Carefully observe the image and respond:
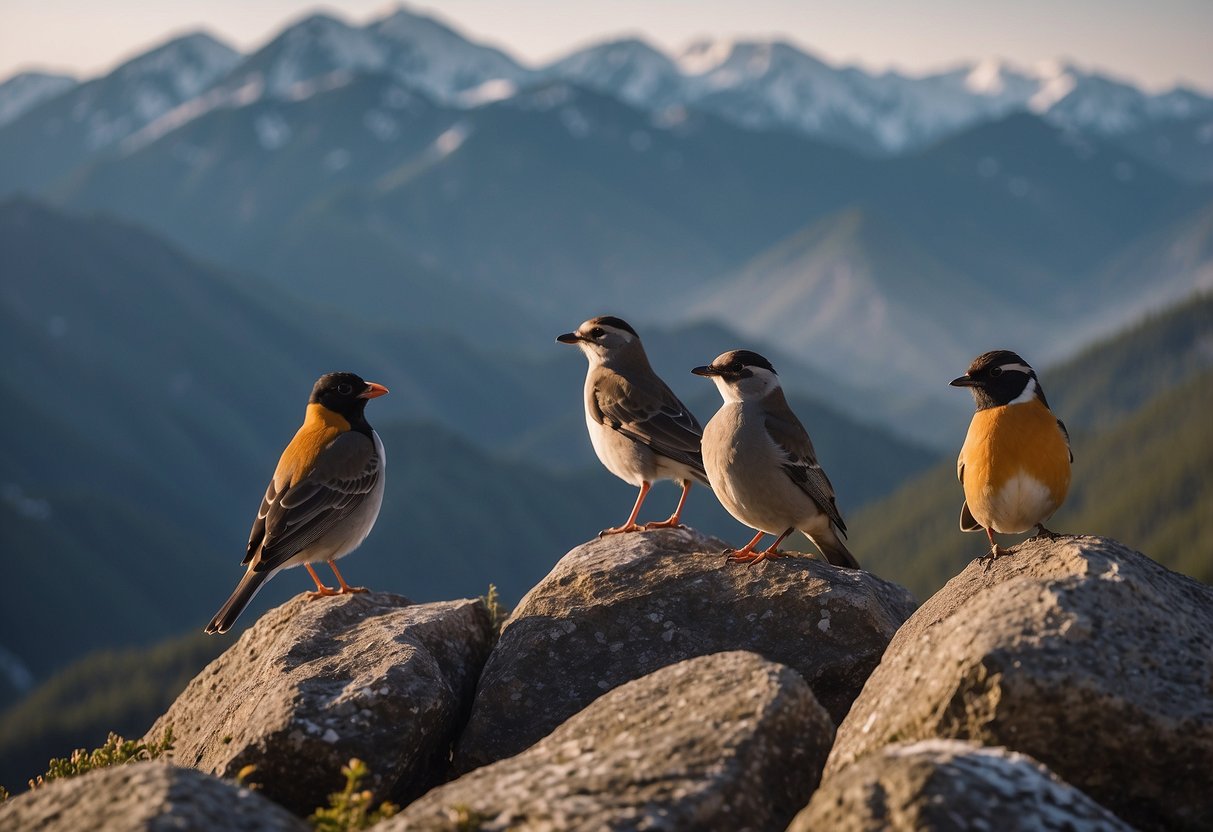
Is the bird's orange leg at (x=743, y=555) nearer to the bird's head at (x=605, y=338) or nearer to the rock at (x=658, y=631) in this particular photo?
the rock at (x=658, y=631)

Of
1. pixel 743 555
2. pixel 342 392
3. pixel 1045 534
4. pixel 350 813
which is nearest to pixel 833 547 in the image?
pixel 743 555

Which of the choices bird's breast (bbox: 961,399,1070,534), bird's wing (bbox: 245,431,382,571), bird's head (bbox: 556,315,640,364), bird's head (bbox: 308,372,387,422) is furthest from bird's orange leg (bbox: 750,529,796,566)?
bird's head (bbox: 308,372,387,422)

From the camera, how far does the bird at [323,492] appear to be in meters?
17.3

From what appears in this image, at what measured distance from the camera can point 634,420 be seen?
1889 cm

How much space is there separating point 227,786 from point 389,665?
12.7 feet

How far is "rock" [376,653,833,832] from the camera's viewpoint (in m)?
9.13

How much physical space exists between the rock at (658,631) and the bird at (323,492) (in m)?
3.38

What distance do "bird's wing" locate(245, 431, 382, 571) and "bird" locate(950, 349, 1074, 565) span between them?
26.8ft

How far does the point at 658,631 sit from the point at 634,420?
15.7ft

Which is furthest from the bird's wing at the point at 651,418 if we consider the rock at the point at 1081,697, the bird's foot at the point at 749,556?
the rock at the point at 1081,697

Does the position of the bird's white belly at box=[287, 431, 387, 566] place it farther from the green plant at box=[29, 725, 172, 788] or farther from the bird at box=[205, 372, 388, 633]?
the green plant at box=[29, 725, 172, 788]

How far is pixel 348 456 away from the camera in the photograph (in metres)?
17.8

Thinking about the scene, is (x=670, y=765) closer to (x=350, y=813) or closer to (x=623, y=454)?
(x=350, y=813)

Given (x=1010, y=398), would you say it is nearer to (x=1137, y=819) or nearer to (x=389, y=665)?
(x=1137, y=819)
